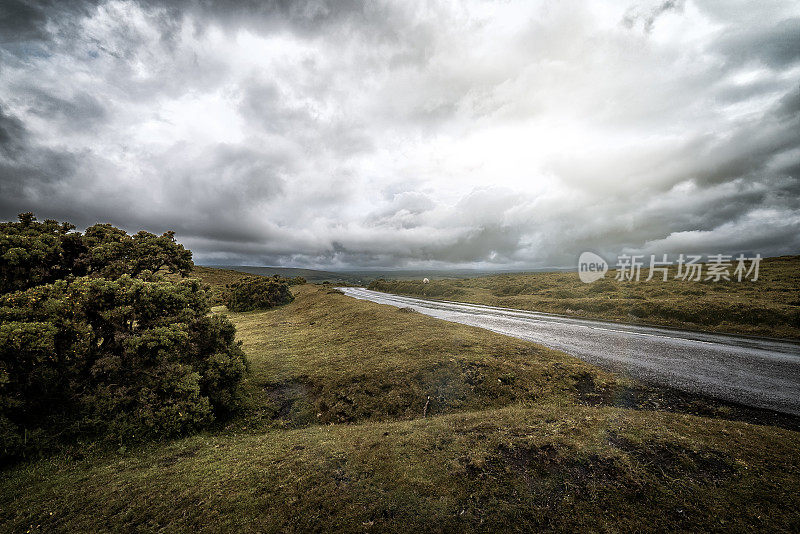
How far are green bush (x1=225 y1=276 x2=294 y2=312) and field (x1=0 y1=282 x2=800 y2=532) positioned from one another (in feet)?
129

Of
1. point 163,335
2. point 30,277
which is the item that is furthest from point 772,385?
point 30,277

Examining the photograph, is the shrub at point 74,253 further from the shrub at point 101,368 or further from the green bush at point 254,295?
the green bush at point 254,295

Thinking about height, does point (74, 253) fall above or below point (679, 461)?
above

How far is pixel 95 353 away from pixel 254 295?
39855 millimetres

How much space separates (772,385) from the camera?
423 inches

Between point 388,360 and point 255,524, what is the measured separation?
948 cm

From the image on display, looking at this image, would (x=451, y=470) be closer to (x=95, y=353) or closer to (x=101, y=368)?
(x=101, y=368)

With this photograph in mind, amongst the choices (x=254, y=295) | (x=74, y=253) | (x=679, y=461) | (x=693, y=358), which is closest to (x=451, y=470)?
(x=679, y=461)

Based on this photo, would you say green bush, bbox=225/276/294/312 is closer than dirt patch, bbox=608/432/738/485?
No

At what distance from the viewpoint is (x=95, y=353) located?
30.6ft

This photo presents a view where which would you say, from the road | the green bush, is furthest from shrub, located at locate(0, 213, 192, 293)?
the green bush

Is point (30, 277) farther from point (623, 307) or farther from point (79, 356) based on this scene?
point (623, 307)

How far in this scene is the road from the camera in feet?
34.1

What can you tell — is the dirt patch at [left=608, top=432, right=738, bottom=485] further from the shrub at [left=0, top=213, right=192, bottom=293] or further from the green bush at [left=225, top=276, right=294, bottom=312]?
the green bush at [left=225, top=276, right=294, bottom=312]
